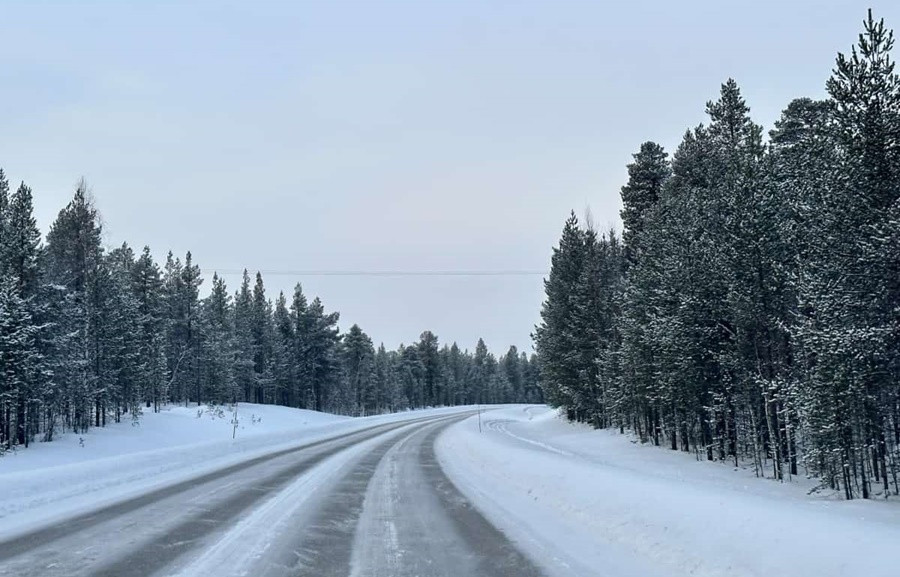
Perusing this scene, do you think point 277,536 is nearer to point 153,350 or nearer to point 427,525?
point 427,525

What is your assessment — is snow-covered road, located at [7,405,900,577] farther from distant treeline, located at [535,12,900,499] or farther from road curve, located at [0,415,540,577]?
distant treeline, located at [535,12,900,499]

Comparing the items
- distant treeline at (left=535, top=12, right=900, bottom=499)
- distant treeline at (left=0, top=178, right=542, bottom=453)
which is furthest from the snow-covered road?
distant treeline at (left=0, top=178, right=542, bottom=453)

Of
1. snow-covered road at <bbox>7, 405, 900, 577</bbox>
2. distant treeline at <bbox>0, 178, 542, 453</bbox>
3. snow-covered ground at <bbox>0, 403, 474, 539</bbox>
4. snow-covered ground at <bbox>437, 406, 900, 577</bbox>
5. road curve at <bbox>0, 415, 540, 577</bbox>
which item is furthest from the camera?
distant treeline at <bbox>0, 178, 542, 453</bbox>

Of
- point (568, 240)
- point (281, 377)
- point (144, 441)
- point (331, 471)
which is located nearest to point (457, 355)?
point (281, 377)

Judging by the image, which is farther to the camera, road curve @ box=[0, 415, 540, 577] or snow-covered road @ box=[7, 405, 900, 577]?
road curve @ box=[0, 415, 540, 577]

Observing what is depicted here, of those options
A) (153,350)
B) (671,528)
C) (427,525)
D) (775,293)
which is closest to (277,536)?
(427,525)

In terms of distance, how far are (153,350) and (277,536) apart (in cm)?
5220

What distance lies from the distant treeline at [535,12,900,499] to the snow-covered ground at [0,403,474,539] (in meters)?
17.1

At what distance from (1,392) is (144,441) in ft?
31.6

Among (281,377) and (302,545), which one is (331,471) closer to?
(302,545)

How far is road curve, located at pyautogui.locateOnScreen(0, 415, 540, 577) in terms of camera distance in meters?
7.26

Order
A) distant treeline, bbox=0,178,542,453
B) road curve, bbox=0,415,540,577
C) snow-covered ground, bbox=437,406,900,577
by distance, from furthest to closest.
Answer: distant treeline, bbox=0,178,542,453 → road curve, bbox=0,415,540,577 → snow-covered ground, bbox=437,406,900,577

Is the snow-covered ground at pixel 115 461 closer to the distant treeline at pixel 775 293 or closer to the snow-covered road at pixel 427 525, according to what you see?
the snow-covered road at pixel 427 525

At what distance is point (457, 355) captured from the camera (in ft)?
522
